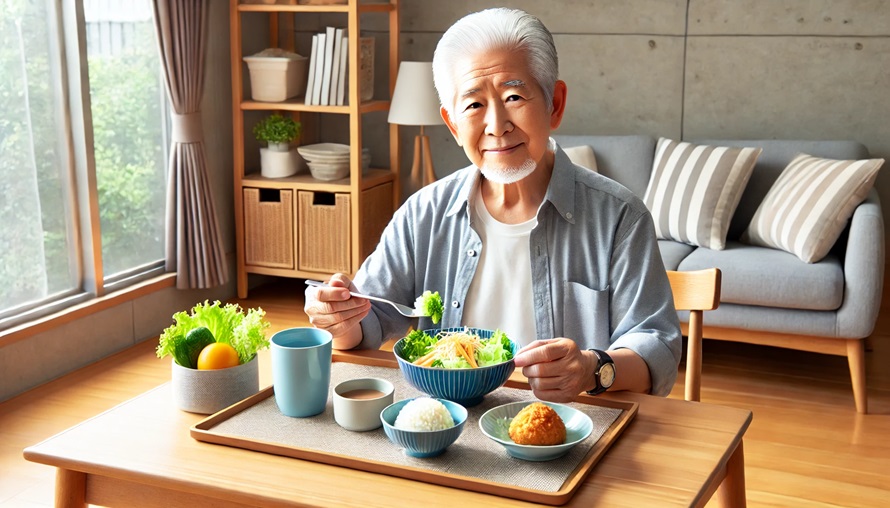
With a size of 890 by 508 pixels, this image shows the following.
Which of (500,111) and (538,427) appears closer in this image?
(538,427)

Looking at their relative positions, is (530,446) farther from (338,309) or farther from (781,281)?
(781,281)

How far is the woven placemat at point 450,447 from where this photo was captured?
4.09 ft

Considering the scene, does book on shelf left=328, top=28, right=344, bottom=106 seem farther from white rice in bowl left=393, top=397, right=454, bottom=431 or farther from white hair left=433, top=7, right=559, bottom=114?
white rice in bowl left=393, top=397, right=454, bottom=431

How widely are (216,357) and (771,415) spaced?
8.27 feet

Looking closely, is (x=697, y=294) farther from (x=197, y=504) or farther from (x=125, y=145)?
(x=125, y=145)

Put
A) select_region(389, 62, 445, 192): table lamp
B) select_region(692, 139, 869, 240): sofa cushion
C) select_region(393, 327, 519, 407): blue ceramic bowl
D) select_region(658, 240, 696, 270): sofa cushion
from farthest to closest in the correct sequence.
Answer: select_region(389, 62, 445, 192): table lamp → select_region(692, 139, 869, 240): sofa cushion → select_region(658, 240, 696, 270): sofa cushion → select_region(393, 327, 519, 407): blue ceramic bowl

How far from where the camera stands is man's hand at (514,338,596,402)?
57.6 inches

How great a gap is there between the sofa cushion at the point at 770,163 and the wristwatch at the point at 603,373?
2.87 metres

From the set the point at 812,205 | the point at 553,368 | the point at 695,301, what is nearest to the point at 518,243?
the point at 695,301

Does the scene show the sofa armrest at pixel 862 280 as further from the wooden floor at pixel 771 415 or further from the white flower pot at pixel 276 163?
the white flower pot at pixel 276 163

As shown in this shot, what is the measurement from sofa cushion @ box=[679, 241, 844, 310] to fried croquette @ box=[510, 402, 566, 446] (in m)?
2.54

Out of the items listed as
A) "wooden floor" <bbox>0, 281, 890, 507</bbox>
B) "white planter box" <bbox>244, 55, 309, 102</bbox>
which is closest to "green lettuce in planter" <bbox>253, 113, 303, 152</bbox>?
"white planter box" <bbox>244, 55, 309, 102</bbox>

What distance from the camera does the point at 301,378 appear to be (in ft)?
4.72

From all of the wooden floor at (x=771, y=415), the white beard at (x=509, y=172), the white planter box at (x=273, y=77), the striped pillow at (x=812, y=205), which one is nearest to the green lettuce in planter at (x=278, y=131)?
the white planter box at (x=273, y=77)
